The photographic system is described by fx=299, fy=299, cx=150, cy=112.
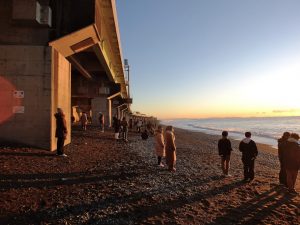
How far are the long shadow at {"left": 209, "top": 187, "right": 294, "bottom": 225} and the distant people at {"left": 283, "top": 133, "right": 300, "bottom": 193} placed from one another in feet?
2.99

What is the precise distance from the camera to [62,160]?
11102mm

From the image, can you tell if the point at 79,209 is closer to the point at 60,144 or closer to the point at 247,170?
the point at 60,144

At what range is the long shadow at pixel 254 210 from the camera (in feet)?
22.0

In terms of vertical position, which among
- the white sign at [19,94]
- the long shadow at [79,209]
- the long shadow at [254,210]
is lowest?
the long shadow at [254,210]

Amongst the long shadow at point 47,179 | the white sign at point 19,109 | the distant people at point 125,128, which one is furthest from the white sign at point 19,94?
the distant people at point 125,128

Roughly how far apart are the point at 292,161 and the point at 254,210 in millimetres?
3415

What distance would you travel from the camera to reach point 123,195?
7664mm

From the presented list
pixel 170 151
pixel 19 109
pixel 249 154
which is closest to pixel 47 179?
pixel 19 109

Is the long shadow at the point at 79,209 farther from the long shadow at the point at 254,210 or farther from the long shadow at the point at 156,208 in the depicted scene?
the long shadow at the point at 254,210

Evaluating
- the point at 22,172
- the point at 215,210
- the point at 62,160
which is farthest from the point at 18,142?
the point at 215,210

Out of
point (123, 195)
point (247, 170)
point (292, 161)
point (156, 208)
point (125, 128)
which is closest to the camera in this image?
point (156, 208)

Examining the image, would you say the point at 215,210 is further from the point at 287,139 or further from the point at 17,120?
the point at 17,120

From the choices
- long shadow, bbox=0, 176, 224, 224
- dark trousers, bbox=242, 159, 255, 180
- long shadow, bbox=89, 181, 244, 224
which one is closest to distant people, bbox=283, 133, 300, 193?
dark trousers, bbox=242, 159, 255, 180

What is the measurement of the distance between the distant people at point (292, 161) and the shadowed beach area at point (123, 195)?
1.47 ft
